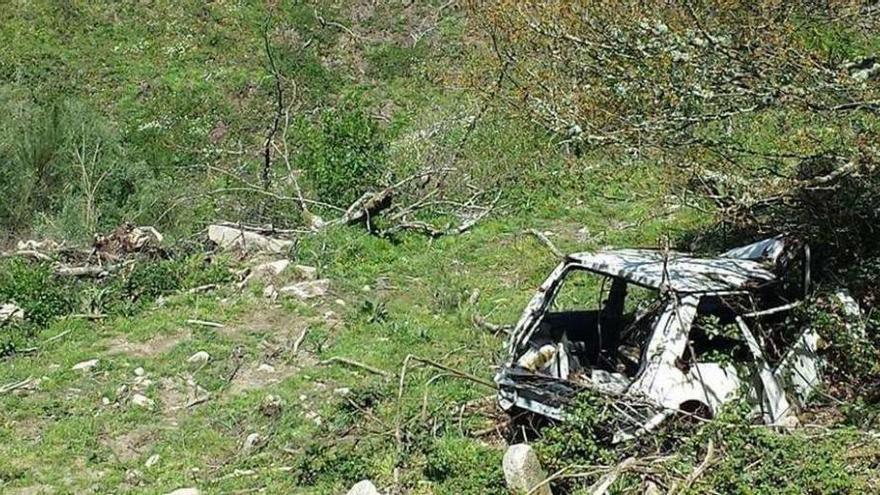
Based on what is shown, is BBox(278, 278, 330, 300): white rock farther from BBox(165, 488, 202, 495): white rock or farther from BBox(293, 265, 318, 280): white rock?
BBox(165, 488, 202, 495): white rock

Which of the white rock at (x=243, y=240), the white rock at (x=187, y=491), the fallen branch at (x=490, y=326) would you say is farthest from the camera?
the white rock at (x=243, y=240)

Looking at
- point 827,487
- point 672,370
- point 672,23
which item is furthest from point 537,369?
point 672,23

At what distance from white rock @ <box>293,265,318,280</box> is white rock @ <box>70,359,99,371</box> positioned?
2593mm

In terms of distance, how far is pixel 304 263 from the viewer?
10680 mm

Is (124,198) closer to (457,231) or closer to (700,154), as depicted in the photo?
(457,231)

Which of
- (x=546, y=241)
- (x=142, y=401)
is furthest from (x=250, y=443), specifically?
(x=546, y=241)

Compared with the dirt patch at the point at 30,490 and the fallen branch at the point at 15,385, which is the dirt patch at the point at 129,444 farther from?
the fallen branch at the point at 15,385

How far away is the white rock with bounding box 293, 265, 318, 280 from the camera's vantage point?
10.3 m

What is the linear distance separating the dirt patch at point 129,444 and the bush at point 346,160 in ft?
19.4

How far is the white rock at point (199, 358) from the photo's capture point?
27.3 feet

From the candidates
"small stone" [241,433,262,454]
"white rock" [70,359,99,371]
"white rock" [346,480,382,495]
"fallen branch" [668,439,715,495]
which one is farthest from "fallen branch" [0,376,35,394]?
"fallen branch" [668,439,715,495]

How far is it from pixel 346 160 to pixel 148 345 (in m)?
4.47

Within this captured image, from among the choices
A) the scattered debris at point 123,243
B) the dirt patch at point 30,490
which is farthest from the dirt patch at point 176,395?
the scattered debris at point 123,243

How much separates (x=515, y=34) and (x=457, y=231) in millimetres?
2493
